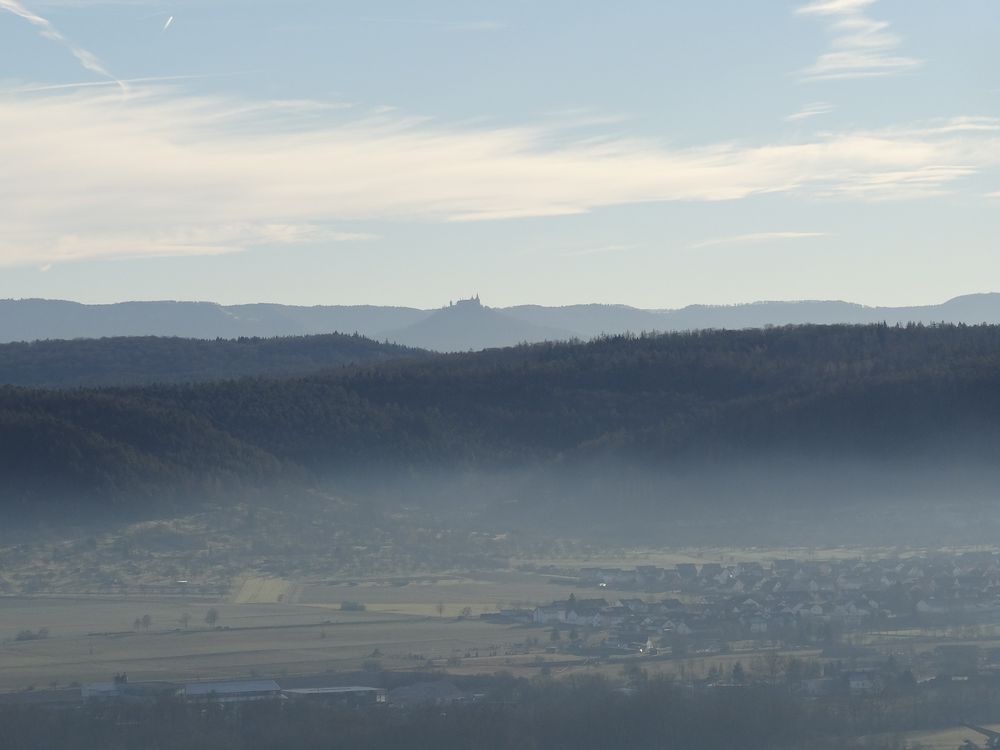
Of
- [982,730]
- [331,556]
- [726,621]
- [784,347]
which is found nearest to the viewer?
[982,730]

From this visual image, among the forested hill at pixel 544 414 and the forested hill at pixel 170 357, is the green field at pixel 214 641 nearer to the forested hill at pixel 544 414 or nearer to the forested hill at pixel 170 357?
the forested hill at pixel 544 414

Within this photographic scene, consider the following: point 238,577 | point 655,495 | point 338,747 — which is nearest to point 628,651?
point 338,747

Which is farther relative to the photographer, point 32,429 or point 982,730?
point 32,429

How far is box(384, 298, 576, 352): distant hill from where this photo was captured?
182 meters

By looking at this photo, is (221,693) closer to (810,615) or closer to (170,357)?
(810,615)

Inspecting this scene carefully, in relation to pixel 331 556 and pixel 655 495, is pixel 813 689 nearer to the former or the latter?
pixel 331 556

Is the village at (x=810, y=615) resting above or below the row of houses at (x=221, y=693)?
above

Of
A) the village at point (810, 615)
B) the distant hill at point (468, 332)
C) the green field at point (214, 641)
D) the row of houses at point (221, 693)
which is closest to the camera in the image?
the row of houses at point (221, 693)

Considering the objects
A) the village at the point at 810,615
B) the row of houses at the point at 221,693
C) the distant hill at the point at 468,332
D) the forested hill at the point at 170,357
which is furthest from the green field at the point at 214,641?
the distant hill at the point at 468,332

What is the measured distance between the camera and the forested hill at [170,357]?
78.2 m

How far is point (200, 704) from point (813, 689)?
6.79 m

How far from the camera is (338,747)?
17.7 m

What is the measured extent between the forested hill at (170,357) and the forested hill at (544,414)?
17.5 metres

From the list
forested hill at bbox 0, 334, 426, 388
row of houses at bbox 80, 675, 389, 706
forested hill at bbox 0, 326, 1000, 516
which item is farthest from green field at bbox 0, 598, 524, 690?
forested hill at bbox 0, 334, 426, 388
